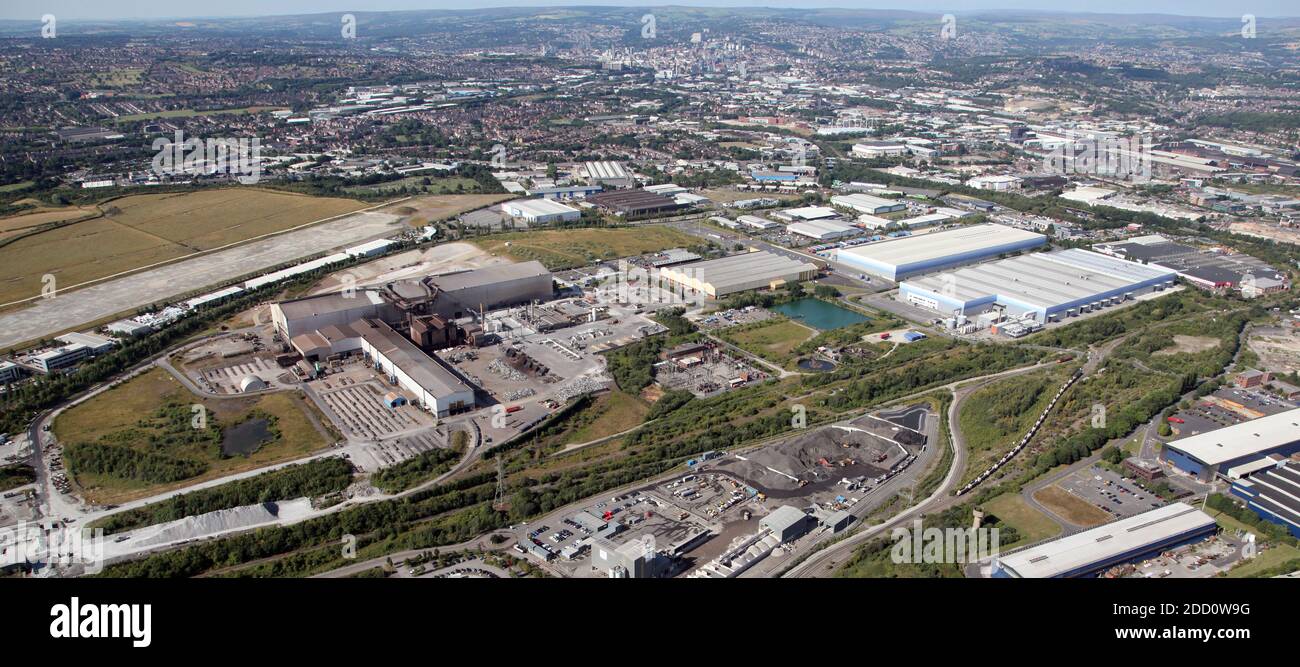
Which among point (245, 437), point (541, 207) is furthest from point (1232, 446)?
point (541, 207)

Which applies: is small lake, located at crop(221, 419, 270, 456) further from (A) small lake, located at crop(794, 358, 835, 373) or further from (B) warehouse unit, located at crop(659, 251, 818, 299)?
(B) warehouse unit, located at crop(659, 251, 818, 299)

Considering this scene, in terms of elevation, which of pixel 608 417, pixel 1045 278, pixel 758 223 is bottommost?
pixel 608 417

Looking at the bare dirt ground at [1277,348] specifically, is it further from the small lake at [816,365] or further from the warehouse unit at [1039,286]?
the small lake at [816,365]

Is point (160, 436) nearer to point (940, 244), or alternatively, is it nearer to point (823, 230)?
point (823, 230)

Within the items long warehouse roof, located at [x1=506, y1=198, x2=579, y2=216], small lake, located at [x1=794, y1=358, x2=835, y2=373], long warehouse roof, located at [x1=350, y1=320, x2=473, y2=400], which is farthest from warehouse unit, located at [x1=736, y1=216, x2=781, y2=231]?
long warehouse roof, located at [x1=350, y1=320, x2=473, y2=400]

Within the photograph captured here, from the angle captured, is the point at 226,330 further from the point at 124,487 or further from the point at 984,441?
the point at 984,441
